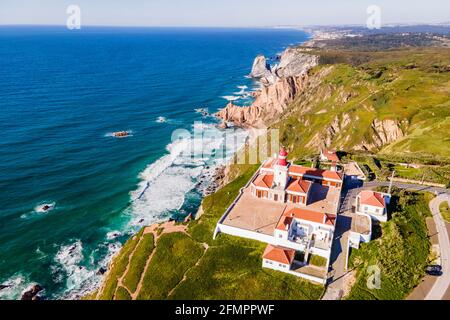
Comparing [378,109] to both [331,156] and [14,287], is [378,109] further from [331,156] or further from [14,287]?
[14,287]

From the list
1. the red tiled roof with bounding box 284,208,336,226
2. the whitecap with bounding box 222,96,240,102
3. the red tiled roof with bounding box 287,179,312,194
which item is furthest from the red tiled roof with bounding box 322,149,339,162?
the whitecap with bounding box 222,96,240,102

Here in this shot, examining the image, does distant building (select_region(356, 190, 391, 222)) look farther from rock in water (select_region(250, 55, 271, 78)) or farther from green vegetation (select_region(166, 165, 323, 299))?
rock in water (select_region(250, 55, 271, 78))

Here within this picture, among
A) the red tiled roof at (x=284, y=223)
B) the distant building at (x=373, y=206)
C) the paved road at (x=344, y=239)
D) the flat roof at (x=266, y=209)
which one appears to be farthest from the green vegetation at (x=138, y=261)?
the distant building at (x=373, y=206)

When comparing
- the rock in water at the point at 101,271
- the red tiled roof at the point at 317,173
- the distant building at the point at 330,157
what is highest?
the distant building at the point at 330,157

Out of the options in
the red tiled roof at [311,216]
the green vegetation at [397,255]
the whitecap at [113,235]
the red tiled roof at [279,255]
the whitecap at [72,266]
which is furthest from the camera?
the whitecap at [113,235]

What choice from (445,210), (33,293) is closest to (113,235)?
(33,293)

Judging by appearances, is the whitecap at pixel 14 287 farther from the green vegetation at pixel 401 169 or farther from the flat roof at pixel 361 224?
the green vegetation at pixel 401 169

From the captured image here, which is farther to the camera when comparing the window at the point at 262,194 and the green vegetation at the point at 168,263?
the window at the point at 262,194

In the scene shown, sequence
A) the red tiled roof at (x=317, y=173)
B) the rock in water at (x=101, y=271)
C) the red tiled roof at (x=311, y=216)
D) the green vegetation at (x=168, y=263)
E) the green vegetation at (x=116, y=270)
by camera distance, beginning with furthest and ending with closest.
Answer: the red tiled roof at (x=317, y=173), the rock in water at (x=101, y=271), the green vegetation at (x=116, y=270), the red tiled roof at (x=311, y=216), the green vegetation at (x=168, y=263)
